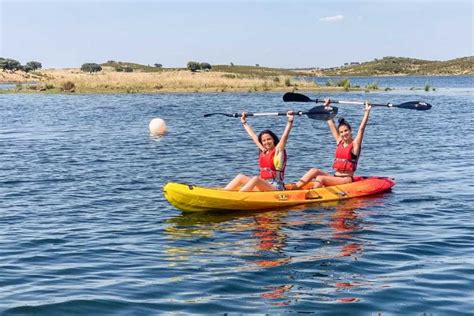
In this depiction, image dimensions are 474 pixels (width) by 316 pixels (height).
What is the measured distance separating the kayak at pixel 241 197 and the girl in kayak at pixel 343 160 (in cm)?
17

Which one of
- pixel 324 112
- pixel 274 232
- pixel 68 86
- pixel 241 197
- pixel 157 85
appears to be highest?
pixel 68 86

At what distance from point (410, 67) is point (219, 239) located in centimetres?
12587

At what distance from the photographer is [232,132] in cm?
2488

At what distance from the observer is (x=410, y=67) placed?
128m

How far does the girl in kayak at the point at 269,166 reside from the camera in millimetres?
10922

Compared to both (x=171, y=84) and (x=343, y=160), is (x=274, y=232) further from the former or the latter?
(x=171, y=84)

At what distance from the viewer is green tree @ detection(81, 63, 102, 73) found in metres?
93.9

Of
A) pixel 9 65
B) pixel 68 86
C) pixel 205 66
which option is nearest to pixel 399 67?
pixel 205 66

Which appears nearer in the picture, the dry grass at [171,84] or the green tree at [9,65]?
the dry grass at [171,84]

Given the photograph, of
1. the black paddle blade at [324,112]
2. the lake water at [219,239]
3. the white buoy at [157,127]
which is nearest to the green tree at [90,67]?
the white buoy at [157,127]

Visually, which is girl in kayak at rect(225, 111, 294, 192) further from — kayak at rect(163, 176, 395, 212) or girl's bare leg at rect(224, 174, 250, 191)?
kayak at rect(163, 176, 395, 212)

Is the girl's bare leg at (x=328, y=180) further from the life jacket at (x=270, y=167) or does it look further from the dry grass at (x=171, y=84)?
the dry grass at (x=171, y=84)

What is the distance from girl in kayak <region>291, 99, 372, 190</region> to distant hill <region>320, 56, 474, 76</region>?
101422 millimetres

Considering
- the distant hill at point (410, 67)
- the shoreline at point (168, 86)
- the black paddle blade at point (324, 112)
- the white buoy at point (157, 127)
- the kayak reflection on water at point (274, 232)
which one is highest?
the distant hill at point (410, 67)
